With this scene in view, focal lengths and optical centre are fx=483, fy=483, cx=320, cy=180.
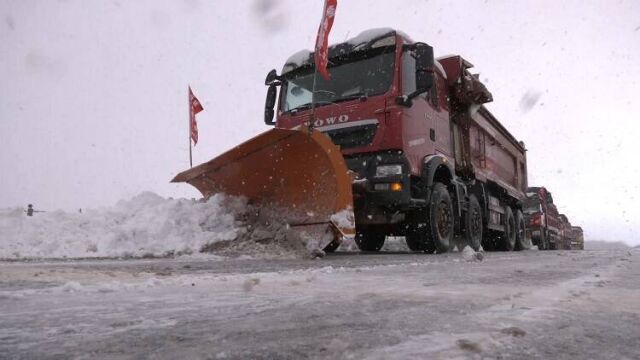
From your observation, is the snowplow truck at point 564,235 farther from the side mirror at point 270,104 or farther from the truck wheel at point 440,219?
the side mirror at point 270,104

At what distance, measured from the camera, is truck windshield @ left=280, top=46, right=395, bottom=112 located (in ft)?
21.6

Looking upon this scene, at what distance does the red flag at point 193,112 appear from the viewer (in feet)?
40.6

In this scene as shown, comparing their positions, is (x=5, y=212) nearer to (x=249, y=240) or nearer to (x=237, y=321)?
(x=249, y=240)

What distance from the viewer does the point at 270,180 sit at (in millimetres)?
6168

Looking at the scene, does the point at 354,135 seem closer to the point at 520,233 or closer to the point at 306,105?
the point at 306,105

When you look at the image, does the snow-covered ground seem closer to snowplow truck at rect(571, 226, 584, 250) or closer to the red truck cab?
the red truck cab

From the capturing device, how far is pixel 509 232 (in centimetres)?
1180

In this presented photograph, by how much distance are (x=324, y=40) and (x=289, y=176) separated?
208 centimetres

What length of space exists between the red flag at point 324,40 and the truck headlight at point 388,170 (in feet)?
4.76

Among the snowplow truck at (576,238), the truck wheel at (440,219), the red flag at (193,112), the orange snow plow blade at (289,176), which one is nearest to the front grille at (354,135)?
the orange snow plow blade at (289,176)

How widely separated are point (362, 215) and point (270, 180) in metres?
1.39

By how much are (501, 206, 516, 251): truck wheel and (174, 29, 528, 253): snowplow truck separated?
12.7 ft

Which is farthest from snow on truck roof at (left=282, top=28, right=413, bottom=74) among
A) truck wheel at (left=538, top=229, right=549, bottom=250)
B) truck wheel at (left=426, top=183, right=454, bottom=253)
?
truck wheel at (left=538, top=229, right=549, bottom=250)

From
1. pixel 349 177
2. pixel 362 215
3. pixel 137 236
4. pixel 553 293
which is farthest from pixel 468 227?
pixel 553 293
